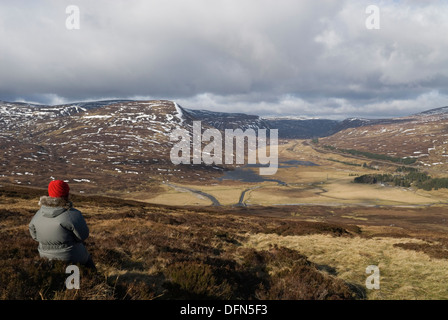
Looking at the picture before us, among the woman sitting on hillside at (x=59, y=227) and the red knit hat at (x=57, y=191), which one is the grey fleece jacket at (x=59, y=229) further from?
the red knit hat at (x=57, y=191)

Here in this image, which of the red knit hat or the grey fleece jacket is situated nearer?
the grey fleece jacket

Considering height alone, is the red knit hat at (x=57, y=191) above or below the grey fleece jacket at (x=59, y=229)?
above

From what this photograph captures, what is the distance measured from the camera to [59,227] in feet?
19.1

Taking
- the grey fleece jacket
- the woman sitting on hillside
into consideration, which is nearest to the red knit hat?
the woman sitting on hillside

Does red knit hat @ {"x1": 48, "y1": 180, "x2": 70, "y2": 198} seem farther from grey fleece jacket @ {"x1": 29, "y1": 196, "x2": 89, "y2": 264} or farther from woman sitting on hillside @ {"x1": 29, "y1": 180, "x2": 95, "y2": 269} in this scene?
grey fleece jacket @ {"x1": 29, "y1": 196, "x2": 89, "y2": 264}

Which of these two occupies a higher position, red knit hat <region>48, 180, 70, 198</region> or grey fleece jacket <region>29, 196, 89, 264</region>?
red knit hat <region>48, 180, 70, 198</region>

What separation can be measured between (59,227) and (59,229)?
76 millimetres

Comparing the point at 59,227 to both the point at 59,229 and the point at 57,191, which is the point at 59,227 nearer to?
the point at 59,229

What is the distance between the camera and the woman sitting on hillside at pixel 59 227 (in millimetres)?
5863

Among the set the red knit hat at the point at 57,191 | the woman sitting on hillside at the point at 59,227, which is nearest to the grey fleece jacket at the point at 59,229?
the woman sitting on hillside at the point at 59,227

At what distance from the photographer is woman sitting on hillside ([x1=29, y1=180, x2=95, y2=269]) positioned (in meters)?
5.86

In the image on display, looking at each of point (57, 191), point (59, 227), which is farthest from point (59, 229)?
point (57, 191)
